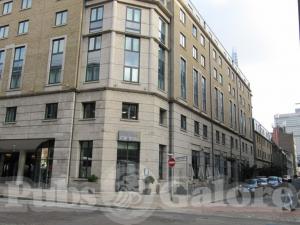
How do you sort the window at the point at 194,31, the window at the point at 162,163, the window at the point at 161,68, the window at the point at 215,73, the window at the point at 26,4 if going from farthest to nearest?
the window at the point at 215,73 < the window at the point at 194,31 < the window at the point at 26,4 < the window at the point at 161,68 < the window at the point at 162,163

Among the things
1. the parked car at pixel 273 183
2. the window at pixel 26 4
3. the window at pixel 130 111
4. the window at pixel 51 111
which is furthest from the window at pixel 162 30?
the parked car at pixel 273 183

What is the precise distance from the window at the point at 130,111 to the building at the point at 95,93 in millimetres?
90

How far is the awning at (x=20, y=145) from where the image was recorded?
105ft

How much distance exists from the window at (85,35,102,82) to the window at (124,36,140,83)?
99.7 inches

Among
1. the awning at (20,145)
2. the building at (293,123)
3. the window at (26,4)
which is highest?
the building at (293,123)

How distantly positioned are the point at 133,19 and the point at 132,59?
4.01 meters

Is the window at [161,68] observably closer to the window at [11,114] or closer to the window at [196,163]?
the window at [196,163]

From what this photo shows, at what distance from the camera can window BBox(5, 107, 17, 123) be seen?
34.6 m

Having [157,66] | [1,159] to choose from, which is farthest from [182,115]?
[1,159]

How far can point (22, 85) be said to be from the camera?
Answer: 34.8 meters

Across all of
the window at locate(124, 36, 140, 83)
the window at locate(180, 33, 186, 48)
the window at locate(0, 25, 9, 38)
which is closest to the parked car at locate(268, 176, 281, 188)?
the window at locate(180, 33, 186, 48)

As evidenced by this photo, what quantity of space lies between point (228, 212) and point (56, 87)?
20.9 metres

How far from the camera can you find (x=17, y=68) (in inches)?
1419

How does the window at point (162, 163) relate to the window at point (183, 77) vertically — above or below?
below
